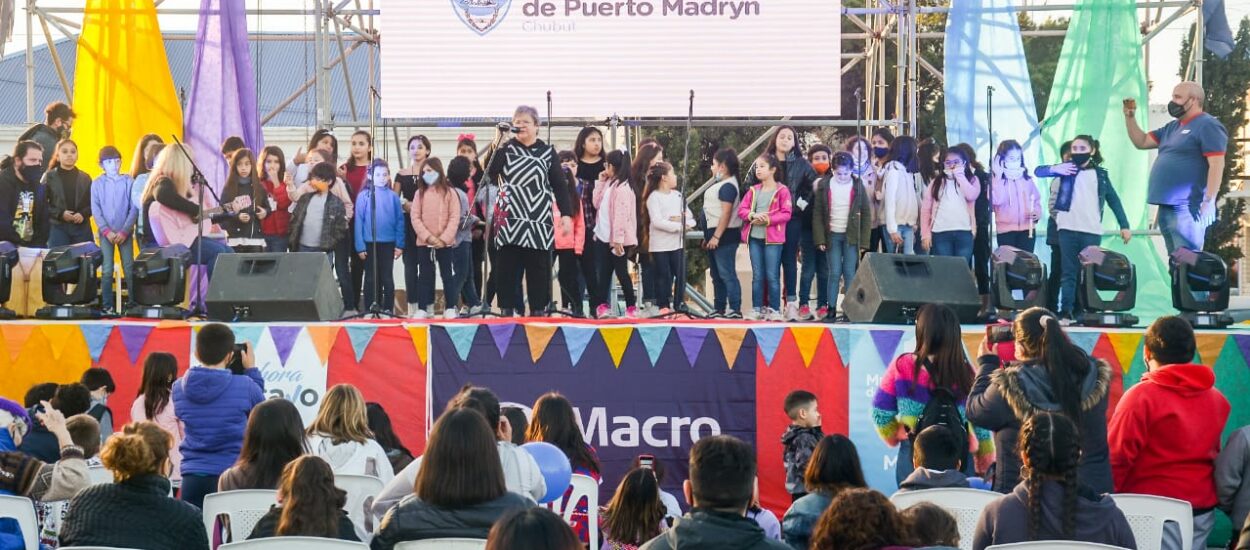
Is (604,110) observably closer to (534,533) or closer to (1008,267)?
(1008,267)

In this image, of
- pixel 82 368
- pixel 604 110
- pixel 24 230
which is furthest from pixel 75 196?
pixel 604 110

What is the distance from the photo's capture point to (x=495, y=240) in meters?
10.8

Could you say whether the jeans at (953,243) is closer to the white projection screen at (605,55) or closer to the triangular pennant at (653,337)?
the triangular pennant at (653,337)

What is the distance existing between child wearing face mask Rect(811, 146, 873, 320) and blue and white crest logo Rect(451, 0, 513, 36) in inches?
166

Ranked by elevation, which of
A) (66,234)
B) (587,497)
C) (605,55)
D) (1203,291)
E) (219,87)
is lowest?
(587,497)

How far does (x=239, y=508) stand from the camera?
5.68 meters

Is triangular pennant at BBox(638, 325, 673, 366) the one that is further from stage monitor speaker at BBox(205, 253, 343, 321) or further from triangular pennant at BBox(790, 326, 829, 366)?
stage monitor speaker at BBox(205, 253, 343, 321)

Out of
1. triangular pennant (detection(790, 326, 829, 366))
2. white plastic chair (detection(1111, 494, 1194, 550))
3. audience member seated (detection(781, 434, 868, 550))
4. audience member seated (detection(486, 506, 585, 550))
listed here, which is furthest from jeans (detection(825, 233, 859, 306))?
audience member seated (detection(486, 506, 585, 550))

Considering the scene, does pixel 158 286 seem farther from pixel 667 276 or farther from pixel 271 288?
pixel 667 276

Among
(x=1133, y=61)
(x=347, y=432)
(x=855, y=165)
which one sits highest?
(x=1133, y=61)

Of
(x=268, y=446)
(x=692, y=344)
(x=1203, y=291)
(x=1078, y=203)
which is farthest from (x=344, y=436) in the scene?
(x=1078, y=203)

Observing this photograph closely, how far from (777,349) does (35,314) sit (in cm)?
497

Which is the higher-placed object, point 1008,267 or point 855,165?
point 855,165

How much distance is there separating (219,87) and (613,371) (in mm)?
5554
